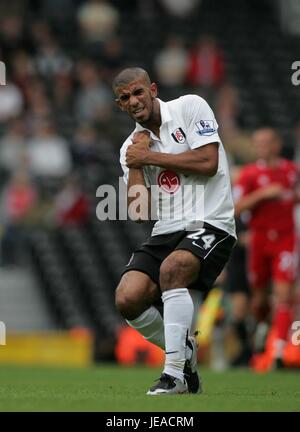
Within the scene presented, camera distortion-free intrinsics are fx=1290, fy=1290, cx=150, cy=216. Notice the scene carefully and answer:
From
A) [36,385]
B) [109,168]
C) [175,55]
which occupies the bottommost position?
[36,385]

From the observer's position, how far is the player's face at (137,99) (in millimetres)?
8086

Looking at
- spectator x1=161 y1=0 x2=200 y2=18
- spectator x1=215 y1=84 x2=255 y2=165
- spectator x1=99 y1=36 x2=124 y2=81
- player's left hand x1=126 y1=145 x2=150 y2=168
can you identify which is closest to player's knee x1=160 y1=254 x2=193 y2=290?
player's left hand x1=126 y1=145 x2=150 y2=168

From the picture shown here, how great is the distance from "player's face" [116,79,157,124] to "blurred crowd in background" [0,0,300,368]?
777 centimetres

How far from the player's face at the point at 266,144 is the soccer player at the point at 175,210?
196 inches

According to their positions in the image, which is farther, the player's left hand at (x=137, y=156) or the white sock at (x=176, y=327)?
the player's left hand at (x=137, y=156)

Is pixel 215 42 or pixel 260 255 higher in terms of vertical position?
pixel 215 42

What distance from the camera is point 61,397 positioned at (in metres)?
7.81

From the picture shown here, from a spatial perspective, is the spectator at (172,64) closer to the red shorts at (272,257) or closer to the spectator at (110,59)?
the spectator at (110,59)

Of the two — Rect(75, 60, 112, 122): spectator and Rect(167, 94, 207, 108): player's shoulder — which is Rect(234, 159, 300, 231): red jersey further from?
Rect(75, 60, 112, 122): spectator

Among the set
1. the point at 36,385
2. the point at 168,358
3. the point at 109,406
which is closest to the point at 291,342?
the point at 36,385

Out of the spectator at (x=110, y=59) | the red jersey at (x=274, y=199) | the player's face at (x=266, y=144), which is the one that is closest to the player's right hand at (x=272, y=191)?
the red jersey at (x=274, y=199)

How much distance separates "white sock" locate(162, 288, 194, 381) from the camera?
7.81 metres

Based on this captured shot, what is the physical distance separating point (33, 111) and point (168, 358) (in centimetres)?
1164
